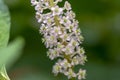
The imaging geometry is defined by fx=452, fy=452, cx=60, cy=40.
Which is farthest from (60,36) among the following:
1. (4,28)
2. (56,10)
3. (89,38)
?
(89,38)

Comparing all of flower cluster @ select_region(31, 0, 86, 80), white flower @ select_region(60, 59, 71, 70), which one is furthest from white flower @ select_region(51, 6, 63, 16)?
white flower @ select_region(60, 59, 71, 70)

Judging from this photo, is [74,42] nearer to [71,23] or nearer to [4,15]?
[71,23]

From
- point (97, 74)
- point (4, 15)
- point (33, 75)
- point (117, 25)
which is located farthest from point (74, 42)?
point (117, 25)

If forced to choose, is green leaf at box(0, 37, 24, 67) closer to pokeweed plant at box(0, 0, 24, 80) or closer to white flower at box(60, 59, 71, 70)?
pokeweed plant at box(0, 0, 24, 80)

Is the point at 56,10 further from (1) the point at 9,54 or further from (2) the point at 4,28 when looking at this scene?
(1) the point at 9,54

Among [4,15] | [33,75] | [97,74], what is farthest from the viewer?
[97,74]

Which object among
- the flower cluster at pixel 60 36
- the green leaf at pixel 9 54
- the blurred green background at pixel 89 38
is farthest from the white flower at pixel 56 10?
the blurred green background at pixel 89 38
